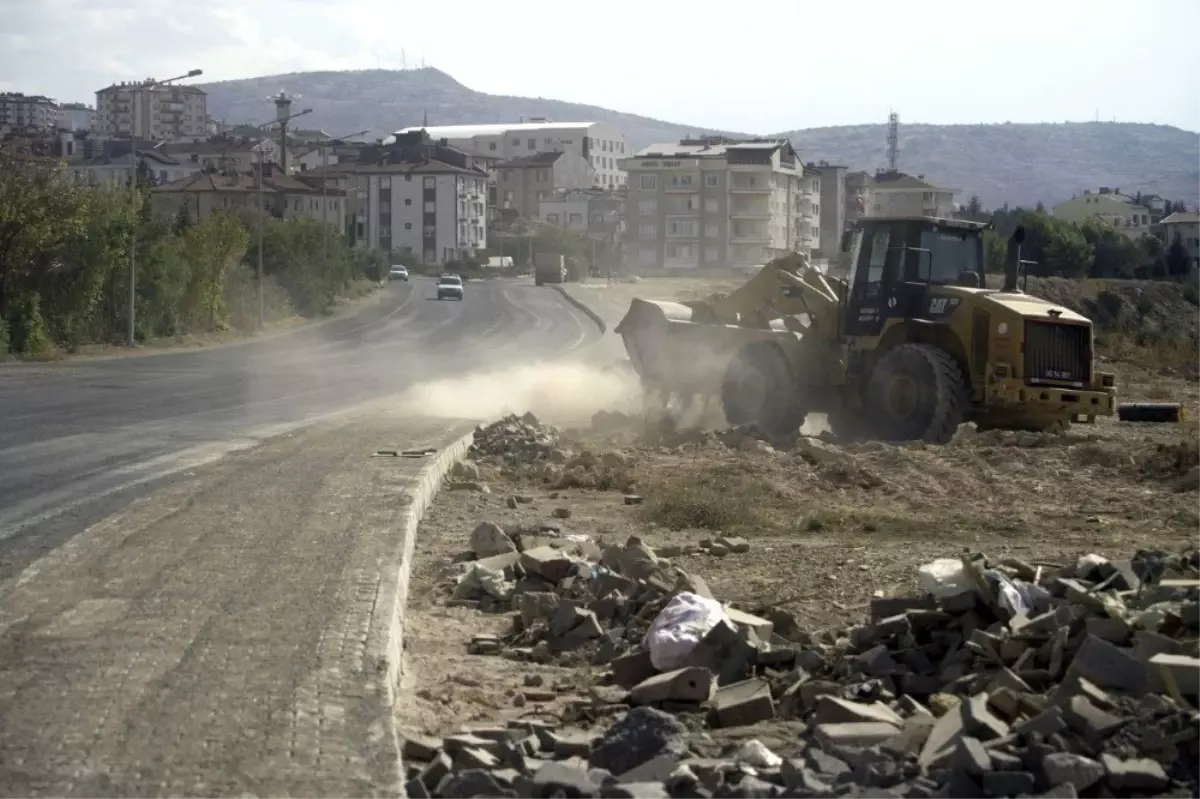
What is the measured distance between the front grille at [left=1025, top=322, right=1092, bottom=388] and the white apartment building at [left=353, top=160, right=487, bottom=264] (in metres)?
135

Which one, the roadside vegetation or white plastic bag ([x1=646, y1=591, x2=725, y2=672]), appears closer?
white plastic bag ([x1=646, y1=591, x2=725, y2=672])

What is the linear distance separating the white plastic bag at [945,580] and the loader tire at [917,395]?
10.2m

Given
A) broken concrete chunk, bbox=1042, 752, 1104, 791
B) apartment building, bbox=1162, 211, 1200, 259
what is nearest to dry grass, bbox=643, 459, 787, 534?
broken concrete chunk, bbox=1042, 752, 1104, 791

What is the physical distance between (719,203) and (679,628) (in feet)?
380

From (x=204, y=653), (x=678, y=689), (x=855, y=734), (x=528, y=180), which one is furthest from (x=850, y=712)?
(x=528, y=180)

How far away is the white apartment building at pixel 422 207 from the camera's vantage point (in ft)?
508

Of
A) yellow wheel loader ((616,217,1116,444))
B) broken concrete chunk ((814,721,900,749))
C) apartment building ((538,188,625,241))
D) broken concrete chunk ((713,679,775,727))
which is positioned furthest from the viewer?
apartment building ((538,188,625,241))

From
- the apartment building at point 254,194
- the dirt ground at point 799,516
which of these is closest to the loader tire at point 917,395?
the dirt ground at point 799,516

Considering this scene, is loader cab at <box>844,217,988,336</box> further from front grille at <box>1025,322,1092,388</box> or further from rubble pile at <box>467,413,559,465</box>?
rubble pile at <box>467,413,559,465</box>

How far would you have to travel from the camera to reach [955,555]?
467 inches

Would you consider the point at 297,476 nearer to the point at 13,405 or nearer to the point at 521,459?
the point at 521,459

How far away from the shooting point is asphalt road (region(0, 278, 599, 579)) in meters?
13.8

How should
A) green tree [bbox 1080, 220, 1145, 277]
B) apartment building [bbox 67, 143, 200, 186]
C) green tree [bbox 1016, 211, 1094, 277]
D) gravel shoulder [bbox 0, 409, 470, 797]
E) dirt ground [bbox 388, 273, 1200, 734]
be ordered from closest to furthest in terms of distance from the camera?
1. gravel shoulder [bbox 0, 409, 470, 797]
2. dirt ground [bbox 388, 273, 1200, 734]
3. green tree [bbox 1016, 211, 1094, 277]
4. green tree [bbox 1080, 220, 1145, 277]
5. apartment building [bbox 67, 143, 200, 186]

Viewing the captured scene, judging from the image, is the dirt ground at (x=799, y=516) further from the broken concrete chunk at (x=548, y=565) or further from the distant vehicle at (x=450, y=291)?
the distant vehicle at (x=450, y=291)
